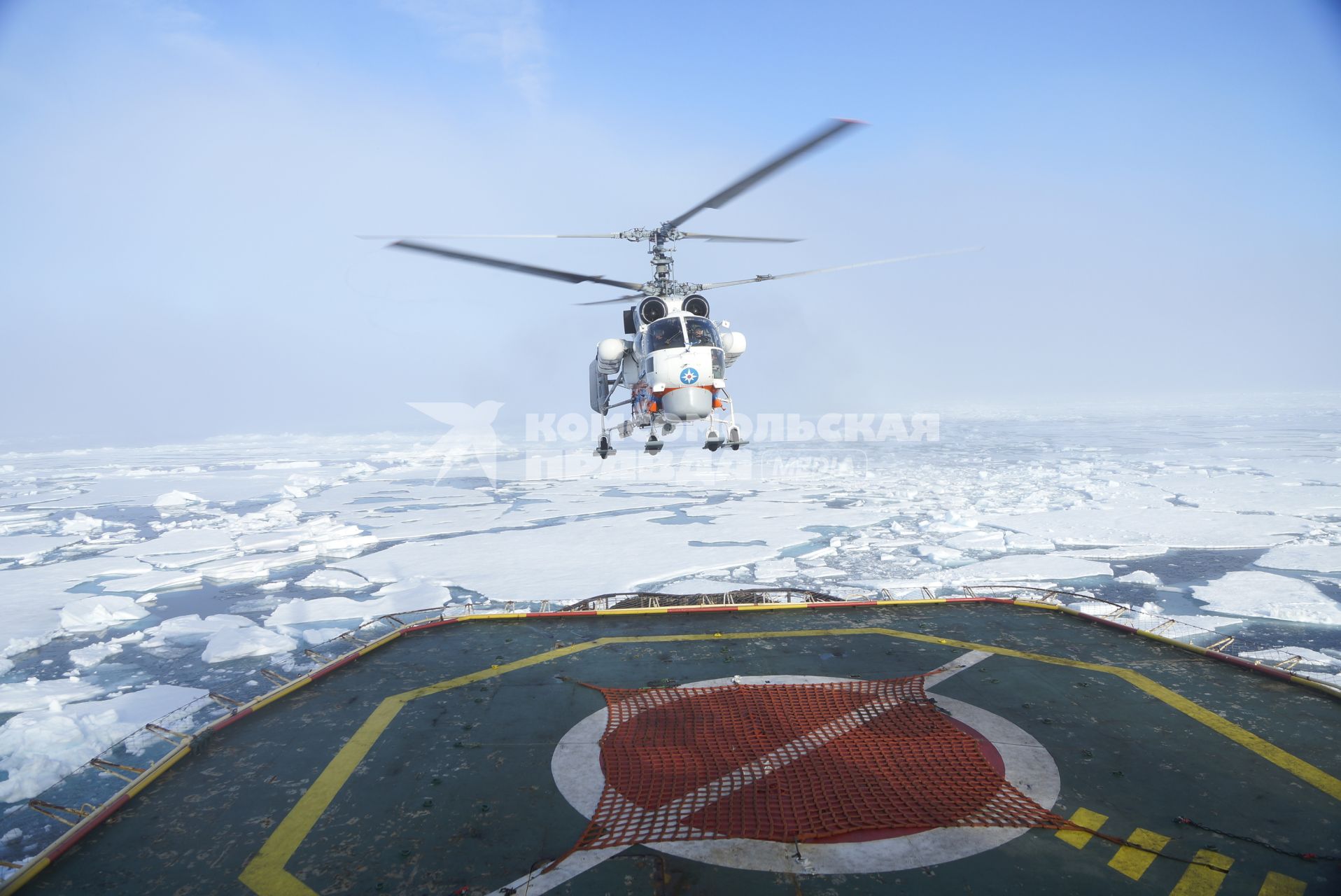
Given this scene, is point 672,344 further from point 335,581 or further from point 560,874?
point 335,581

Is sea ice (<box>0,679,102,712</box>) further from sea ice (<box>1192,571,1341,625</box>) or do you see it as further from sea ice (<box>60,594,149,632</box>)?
sea ice (<box>1192,571,1341,625</box>)

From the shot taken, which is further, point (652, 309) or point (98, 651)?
point (98, 651)

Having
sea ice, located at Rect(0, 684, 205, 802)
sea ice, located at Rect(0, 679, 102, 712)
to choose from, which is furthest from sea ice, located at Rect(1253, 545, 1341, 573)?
sea ice, located at Rect(0, 679, 102, 712)

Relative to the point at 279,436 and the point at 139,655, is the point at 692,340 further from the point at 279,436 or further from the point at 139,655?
the point at 279,436

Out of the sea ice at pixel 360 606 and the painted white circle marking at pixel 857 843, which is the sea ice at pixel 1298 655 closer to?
the painted white circle marking at pixel 857 843

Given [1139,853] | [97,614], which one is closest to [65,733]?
[97,614]
